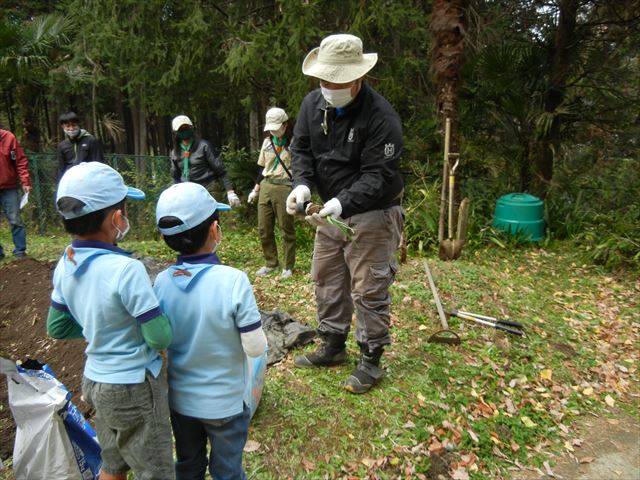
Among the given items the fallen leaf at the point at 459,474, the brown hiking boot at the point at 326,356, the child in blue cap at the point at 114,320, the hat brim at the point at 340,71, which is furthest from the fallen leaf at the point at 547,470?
the hat brim at the point at 340,71

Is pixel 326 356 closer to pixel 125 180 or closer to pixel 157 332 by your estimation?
pixel 157 332

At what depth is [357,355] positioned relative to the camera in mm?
3738

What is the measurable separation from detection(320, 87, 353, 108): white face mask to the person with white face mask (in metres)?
2.54

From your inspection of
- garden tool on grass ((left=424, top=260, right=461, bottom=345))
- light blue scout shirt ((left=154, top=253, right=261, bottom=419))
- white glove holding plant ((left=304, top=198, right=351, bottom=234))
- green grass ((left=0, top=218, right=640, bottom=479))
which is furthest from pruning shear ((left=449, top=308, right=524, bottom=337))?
light blue scout shirt ((left=154, top=253, right=261, bottom=419))

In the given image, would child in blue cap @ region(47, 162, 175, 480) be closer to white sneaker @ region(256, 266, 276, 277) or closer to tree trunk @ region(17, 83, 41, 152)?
white sneaker @ region(256, 266, 276, 277)

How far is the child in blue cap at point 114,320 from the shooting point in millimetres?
1725

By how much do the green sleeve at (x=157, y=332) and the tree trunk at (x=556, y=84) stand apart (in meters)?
7.78

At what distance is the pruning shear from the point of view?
14.2ft

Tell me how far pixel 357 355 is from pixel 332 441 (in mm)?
924

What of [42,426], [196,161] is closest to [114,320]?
[42,426]

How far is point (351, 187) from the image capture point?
2.77 m

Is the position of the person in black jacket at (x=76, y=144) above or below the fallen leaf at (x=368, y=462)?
above

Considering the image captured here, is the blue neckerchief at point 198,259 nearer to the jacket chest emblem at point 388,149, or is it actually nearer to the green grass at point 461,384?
the jacket chest emblem at point 388,149

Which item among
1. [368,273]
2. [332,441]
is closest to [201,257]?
[368,273]
